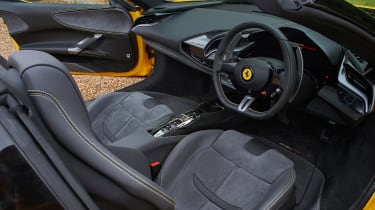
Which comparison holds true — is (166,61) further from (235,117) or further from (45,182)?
(45,182)

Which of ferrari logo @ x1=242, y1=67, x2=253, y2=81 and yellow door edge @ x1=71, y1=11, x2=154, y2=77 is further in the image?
yellow door edge @ x1=71, y1=11, x2=154, y2=77

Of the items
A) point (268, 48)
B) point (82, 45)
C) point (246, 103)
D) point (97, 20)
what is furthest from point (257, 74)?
point (82, 45)

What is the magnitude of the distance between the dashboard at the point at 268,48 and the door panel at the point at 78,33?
44 centimetres

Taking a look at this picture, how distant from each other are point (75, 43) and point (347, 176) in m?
2.28

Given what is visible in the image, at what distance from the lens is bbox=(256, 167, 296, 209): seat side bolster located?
6.82 feet

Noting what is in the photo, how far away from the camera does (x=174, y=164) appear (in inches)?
94.7

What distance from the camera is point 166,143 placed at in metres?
2.49

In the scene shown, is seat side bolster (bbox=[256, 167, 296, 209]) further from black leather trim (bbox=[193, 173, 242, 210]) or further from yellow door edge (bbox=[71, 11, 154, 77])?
yellow door edge (bbox=[71, 11, 154, 77])

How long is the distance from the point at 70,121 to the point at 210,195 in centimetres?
109

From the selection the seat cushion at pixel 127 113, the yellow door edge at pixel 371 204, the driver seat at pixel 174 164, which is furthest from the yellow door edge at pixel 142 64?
the yellow door edge at pixel 371 204

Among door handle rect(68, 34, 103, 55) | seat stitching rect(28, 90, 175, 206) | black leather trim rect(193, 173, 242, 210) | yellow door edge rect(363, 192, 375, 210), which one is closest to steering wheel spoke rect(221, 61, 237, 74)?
black leather trim rect(193, 173, 242, 210)

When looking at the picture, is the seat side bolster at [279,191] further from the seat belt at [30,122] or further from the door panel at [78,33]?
the door panel at [78,33]

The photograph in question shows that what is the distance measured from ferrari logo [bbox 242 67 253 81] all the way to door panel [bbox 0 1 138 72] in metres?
1.44

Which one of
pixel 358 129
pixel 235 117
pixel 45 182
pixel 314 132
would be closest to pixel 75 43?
pixel 235 117
